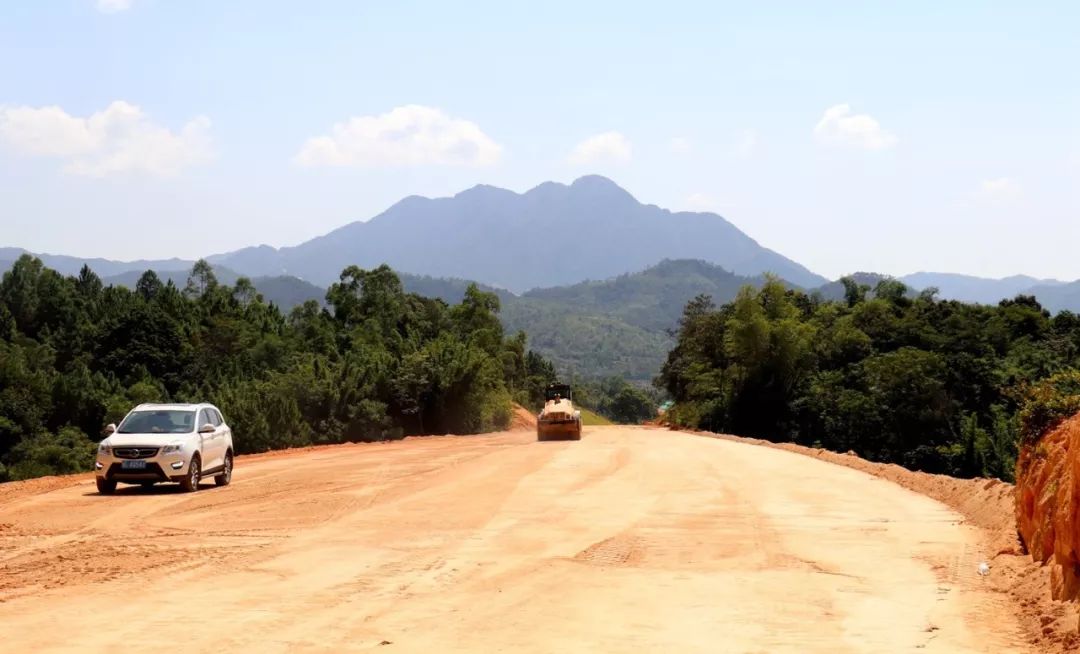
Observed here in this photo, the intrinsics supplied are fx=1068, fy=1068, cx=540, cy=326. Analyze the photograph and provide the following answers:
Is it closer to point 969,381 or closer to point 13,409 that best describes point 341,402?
point 13,409

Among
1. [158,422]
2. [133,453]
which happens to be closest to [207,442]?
[158,422]

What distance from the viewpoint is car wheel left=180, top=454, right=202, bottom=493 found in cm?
2220

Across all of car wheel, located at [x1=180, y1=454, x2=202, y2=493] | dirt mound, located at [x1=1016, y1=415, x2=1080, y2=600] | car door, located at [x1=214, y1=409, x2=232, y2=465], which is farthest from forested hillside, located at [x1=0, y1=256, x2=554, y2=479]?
dirt mound, located at [x1=1016, y1=415, x2=1080, y2=600]

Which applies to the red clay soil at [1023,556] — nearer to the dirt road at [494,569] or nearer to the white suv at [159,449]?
the dirt road at [494,569]

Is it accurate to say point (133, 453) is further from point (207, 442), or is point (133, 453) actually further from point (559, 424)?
point (559, 424)

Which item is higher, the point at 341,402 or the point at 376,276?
the point at 376,276

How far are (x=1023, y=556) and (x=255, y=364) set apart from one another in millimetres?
75106

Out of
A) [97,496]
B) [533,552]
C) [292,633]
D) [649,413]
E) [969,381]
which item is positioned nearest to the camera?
[292,633]

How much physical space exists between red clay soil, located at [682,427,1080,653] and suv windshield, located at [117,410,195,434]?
51.0ft

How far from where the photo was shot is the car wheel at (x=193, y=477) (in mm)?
22203

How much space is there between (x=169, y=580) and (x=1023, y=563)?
34.3 ft

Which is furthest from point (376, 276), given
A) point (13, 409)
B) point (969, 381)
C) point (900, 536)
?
point (900, 536)

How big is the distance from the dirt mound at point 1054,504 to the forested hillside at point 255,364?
1725 inches

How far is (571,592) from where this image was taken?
39.9 ft
